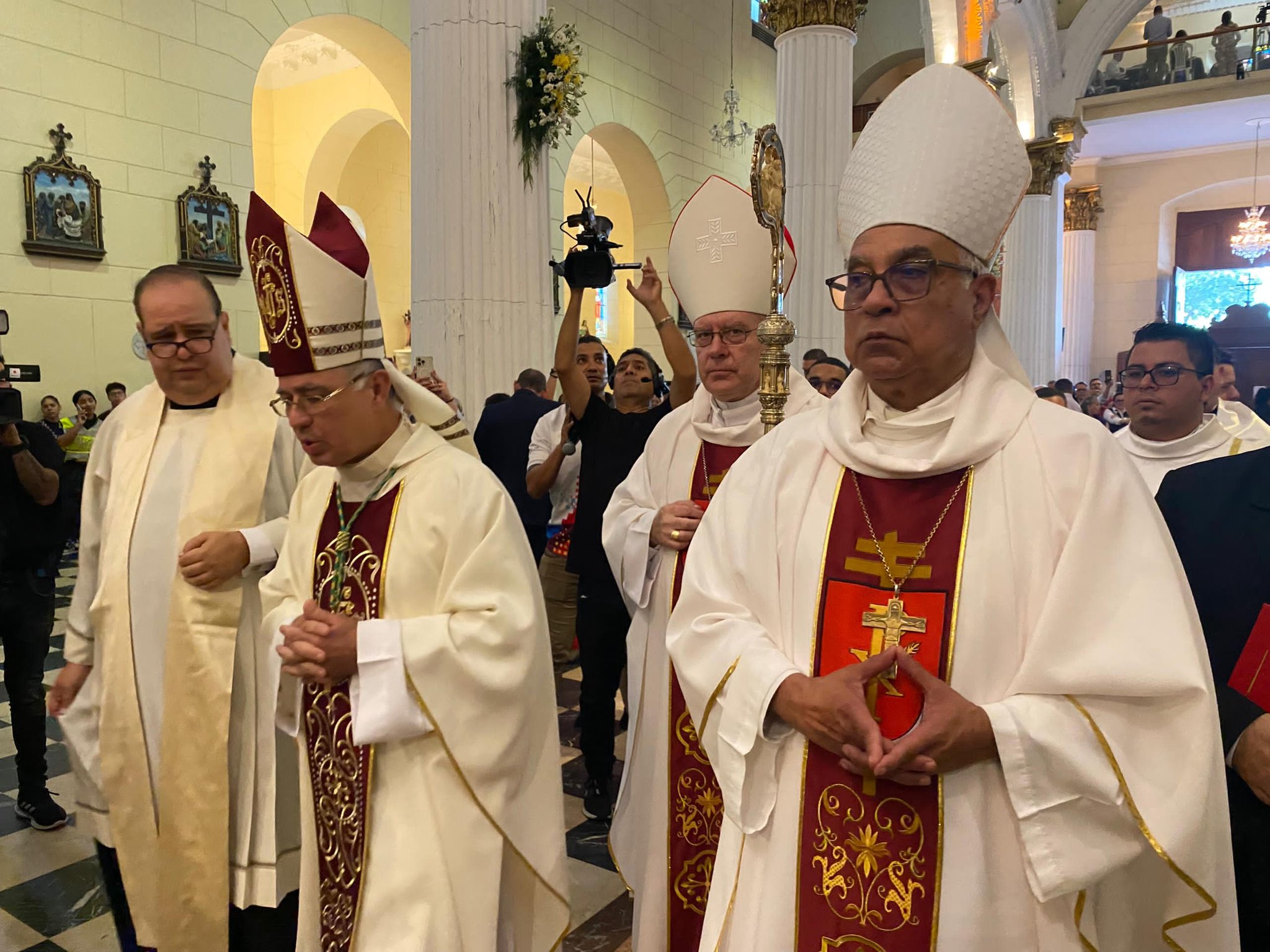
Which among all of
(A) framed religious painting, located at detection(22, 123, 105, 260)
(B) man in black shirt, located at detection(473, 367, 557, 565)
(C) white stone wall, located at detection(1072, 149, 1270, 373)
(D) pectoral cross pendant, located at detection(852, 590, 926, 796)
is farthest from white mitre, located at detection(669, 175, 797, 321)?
(C) white stone wall, located at detection(1072, 149, 1270, 373)

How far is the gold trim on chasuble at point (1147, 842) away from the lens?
4.31ft

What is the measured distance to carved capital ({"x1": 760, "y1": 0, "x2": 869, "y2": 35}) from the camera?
7.56 meters

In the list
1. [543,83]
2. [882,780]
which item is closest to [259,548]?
[882,780]

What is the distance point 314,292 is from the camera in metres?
1.94

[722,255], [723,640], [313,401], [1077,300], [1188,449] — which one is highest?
[1077,300]

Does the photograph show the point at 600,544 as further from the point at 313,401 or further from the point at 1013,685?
the point at 1013,685

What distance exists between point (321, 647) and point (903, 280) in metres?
1.29

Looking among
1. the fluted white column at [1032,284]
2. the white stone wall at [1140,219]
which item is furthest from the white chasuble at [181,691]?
the white stone wall at [1140,219]

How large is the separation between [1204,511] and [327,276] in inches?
72.0

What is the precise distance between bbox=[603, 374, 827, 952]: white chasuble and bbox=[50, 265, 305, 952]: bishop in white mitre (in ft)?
3.17

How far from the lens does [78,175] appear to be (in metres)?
8.56

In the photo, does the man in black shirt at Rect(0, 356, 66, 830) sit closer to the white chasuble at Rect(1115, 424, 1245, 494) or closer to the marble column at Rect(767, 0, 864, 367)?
the white chasuble at Rect(1115, 424, 1245, 494)

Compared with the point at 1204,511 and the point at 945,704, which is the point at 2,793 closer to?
the point at 945,704

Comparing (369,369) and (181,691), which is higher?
(369,369)
